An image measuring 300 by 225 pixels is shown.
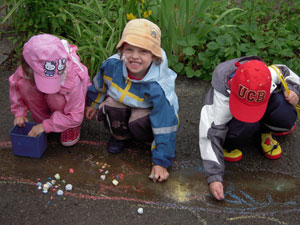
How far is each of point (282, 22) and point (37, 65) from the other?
114 inches

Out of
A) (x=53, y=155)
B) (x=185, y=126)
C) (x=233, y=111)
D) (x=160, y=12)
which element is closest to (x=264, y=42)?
(x=160, y=12)

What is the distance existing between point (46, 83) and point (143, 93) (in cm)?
61

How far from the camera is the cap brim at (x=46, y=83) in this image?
83.3 inches

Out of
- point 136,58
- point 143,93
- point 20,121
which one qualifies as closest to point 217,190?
point 143,93

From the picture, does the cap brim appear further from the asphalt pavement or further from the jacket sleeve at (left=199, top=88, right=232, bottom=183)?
the jacket sleeve at (left=199, top=88, right=232, bottom=183)

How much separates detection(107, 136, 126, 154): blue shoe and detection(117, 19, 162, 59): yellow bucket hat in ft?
2.44

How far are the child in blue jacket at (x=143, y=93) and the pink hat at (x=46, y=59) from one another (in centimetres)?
36

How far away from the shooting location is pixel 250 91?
1.94 meters

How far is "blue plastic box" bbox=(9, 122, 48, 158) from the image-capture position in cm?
232

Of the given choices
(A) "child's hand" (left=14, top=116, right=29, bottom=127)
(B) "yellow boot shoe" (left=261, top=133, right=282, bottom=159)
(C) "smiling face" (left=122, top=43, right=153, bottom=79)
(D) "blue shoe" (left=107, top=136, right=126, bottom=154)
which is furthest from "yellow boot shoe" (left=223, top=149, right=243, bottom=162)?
(A) "child's hand" (left=14, top=116, right=29, bottom=127)

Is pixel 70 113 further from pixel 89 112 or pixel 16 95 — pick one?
pixel 16 95

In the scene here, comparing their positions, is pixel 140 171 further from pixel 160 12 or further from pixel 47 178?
pixel 160 12

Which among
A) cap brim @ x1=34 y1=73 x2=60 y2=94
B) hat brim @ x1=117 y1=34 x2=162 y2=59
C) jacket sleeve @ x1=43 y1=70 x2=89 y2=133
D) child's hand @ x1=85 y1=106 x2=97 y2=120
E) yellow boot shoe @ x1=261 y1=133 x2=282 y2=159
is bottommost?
yellow boot shoe @ x1=261 y1=133 x2=282 y2=159

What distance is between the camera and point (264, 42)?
3398mm
